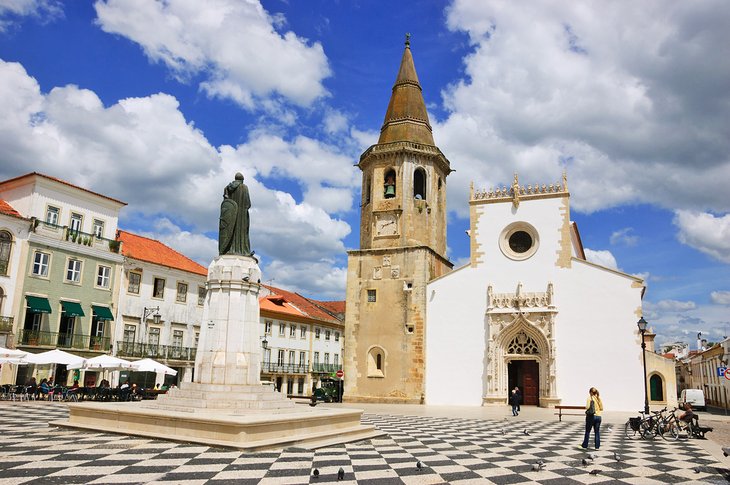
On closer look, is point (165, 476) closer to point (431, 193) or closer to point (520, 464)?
point (520, 464)

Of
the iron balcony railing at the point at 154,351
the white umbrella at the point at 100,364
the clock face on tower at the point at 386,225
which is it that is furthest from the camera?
the clock face on tower at the point at 386,225

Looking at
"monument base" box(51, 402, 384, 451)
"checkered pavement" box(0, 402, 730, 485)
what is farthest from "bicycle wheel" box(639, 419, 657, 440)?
"monument base" box(51, 402, 384, 451)

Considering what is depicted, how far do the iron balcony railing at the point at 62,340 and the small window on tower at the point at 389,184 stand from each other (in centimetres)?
1725

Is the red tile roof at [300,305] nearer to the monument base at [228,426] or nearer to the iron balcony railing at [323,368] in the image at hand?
Answer: the iron balcony railing at [323,368]

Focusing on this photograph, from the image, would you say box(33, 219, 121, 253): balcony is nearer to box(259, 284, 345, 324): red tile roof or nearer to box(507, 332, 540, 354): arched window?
box(259, 284, 345, 324): red tile roof

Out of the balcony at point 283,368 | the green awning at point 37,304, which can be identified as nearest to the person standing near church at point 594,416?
the green awning at point 37,304

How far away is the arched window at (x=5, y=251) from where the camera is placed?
25.6 metres

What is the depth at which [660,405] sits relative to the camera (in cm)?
2573

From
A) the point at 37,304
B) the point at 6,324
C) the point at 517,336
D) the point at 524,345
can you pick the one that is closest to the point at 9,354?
the point at 6,324

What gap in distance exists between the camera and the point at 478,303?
28.9 metres

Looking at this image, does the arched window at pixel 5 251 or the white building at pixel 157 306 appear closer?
the arched window at pixel 5 251

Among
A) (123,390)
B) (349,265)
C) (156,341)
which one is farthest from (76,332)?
(349,265)

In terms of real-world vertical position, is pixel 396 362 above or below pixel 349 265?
below

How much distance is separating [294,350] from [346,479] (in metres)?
39.0
